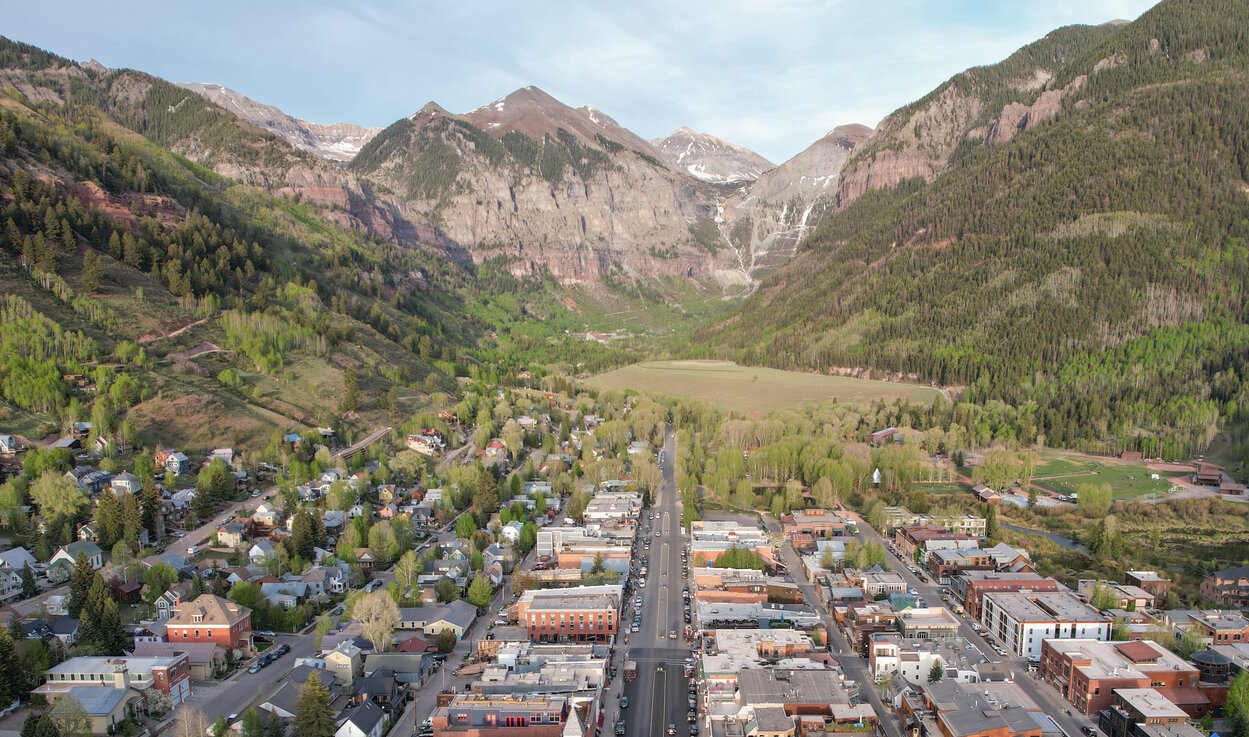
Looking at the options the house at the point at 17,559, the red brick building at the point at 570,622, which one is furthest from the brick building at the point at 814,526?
the house at the point at 17,559

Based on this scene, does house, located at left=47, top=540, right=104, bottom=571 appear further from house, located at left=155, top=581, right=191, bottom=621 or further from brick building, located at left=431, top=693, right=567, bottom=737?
brick building, located at left=431, top=693, right=567, bottom=737

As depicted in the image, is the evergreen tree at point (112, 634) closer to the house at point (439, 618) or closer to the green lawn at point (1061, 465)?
the house at point (439, 618)

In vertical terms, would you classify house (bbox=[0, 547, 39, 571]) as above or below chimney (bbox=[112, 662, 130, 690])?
above

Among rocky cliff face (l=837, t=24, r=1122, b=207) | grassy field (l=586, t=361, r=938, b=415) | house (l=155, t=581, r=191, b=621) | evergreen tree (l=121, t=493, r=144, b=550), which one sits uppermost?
rocky cliff face (l=837, t=24, r=1122, b=207)

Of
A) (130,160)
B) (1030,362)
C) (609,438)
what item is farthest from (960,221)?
(130,160)

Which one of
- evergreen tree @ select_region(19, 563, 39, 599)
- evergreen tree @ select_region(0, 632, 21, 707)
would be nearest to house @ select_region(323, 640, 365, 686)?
evergreen tree @ select_region(0, 632, 21, 707)

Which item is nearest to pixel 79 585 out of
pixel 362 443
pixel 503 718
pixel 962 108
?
pixel 503 718
